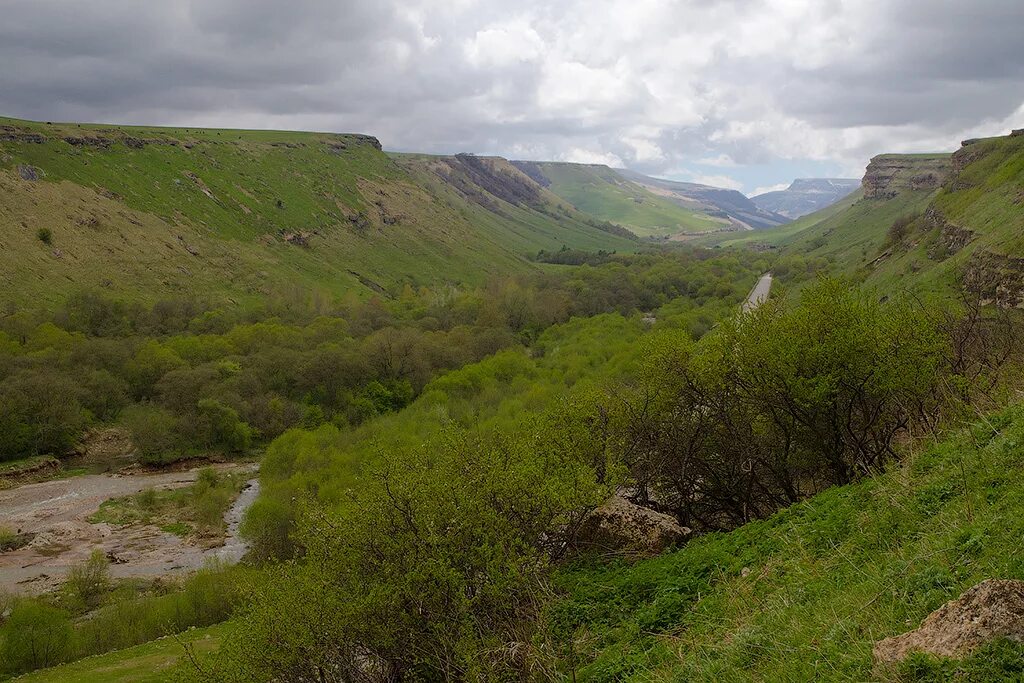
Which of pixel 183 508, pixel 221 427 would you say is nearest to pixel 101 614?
pixel 183 508

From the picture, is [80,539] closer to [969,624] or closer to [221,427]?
[221,427]

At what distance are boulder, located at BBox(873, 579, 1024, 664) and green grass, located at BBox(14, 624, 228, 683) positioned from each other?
90.6ft

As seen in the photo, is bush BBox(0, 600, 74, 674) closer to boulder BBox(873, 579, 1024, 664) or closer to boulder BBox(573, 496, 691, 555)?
boulder BBox(573, 496, 691, 555)

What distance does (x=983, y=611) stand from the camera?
7617 mm

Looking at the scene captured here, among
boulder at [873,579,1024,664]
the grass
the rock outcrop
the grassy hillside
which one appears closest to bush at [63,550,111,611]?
the grass

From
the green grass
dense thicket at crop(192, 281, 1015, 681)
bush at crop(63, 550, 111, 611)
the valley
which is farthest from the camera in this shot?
bush at crop(63, 550, 111, 611)

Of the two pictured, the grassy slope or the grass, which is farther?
the grass

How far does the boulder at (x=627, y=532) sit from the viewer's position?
791 inches

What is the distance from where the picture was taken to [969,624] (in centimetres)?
761

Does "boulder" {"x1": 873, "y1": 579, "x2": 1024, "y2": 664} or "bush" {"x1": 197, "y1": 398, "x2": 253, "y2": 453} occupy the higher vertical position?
"boulder" {"x1": 873, "y1": 579, "x2": 1024, "y2": 664}

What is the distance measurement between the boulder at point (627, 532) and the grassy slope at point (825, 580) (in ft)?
4.18

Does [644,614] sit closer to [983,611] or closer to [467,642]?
[467,642]

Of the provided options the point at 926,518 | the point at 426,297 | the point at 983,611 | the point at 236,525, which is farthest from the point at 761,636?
the point at 426,297

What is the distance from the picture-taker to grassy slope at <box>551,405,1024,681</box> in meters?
9.20
